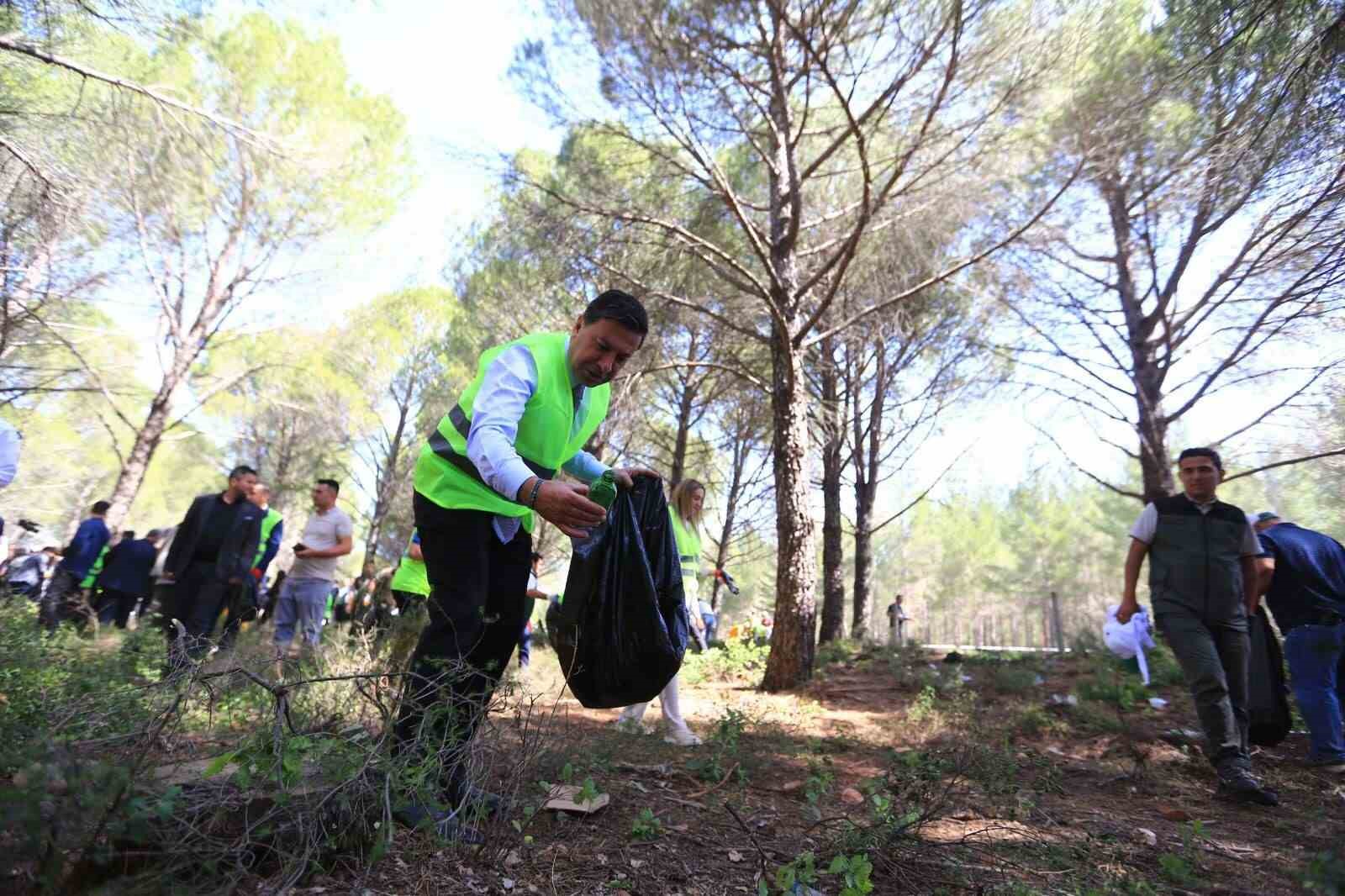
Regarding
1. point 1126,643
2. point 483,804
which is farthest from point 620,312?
point 1126,643

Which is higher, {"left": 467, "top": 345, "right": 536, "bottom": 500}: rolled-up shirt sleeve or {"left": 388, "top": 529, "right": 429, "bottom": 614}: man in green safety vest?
{"left": 467, "top": 345, "right": 536, "bottom": 500}: rolled-up shirt sleeve

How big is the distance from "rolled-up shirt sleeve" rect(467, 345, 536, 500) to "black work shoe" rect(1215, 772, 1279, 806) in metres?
3.13

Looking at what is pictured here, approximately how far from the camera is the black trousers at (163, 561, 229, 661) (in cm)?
479

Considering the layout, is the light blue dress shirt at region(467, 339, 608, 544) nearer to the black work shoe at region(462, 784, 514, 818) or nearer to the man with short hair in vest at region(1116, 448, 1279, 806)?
the black work shoe at region(462, 784, 514, 818)

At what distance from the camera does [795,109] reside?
263 inches

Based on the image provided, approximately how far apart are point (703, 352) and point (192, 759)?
709 cm

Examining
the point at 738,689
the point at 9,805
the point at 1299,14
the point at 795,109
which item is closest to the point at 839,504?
the point at 738,689

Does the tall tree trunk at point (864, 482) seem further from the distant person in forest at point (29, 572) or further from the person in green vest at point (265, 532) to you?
the distant person in forest at point (29, 572)

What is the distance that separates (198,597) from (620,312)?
4346mm

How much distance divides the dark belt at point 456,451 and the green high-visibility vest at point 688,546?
2.06 meters

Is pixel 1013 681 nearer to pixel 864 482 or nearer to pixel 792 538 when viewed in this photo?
pixel 792 538

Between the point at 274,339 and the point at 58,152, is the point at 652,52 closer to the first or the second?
the point at 58,152

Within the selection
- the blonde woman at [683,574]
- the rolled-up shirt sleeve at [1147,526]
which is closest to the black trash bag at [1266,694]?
the rolled-up shirt sleeve at [1147,526]

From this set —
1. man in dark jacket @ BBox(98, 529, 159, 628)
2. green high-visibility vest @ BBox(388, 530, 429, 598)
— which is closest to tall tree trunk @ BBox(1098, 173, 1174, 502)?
green high-visibility vest @ BBox(388, 530, 429, 598)
